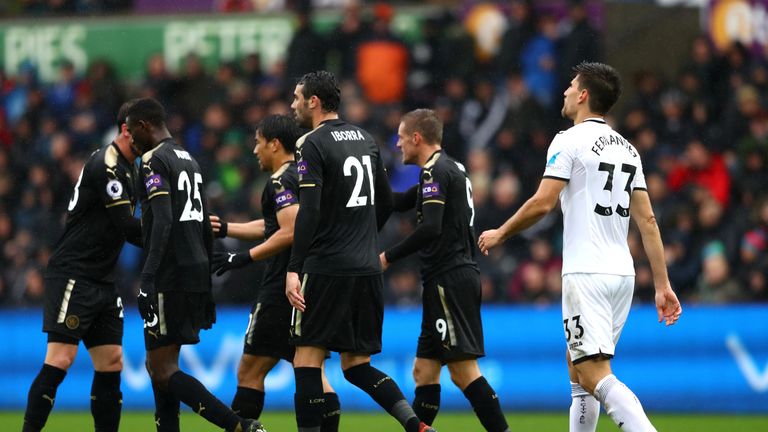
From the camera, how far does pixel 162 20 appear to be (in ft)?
60.1

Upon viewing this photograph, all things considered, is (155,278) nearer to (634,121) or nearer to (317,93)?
(317,93)

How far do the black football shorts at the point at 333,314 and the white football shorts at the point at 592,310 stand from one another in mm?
1424

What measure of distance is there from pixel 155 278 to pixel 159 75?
32.9 ft

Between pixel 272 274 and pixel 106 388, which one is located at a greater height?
pixel 272 274

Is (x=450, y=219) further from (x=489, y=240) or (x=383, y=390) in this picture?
(x=489, y=240)

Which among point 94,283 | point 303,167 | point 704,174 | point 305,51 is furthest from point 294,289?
point 305,51

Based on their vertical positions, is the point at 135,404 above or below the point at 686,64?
below

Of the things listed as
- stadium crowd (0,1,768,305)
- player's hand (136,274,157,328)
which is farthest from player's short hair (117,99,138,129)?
stadium crowd (0,1,768,305)

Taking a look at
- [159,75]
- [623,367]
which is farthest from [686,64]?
[159,75]

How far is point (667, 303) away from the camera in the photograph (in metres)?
7.75

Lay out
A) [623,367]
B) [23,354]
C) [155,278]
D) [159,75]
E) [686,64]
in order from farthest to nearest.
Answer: [159,75], [686,64], [23,354], [623,367], [155,278]

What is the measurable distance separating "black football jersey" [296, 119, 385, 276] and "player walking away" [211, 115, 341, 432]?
19.9 inches

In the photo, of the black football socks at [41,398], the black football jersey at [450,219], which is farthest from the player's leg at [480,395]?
the black football socks at [41,398]

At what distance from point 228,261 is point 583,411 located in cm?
273
